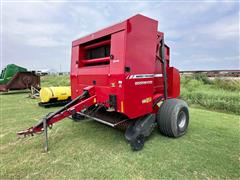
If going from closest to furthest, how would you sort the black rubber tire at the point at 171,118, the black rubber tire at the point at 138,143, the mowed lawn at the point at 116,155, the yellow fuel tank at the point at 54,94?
the mowed lawn at the point at 116,155 → the black rubber tire at the point at 138,143 → the black rubber tire at the point at 171,118 → the yellow fuel tank at the point at 54,94

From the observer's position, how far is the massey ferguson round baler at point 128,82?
9.55 ft

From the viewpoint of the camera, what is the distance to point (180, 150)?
10.1 feet

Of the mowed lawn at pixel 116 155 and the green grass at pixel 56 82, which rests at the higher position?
the green grass at pixel 56 82

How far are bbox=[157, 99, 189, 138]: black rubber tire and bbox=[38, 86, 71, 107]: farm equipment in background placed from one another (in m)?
4.87

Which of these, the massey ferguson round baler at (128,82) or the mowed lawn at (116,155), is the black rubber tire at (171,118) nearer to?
the massey ferguson round baler at (128,82)

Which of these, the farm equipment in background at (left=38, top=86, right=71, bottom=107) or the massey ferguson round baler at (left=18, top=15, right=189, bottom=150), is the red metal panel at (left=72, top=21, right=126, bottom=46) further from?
the farm equipment in background at (left=38, top=86, right=71, bottom=107)

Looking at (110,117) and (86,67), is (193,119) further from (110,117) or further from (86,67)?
(86,67)

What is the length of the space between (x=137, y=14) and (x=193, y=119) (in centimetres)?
348

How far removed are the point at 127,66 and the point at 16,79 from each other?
38.1 feet

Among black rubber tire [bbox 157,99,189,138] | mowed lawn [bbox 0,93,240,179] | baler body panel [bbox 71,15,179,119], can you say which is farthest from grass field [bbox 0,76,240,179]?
baler body panel [bbox 71,15,179,119]

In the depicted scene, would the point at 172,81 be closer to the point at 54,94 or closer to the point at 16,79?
the point at 54,94

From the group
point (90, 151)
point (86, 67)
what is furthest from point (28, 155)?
point (86, 67)

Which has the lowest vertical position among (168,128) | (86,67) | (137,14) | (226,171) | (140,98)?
(226,171)

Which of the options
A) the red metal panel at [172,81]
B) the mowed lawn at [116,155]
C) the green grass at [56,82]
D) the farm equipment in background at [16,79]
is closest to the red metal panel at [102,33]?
the red metal panel at [172,81]
